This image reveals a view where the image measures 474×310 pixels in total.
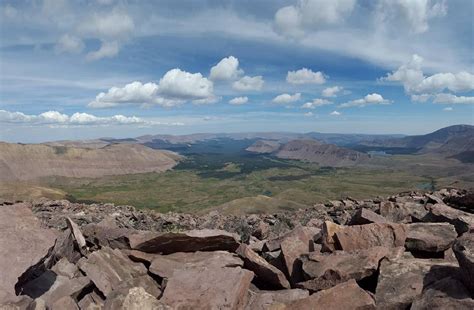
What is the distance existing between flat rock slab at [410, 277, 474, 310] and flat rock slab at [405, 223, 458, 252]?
432 centimetres

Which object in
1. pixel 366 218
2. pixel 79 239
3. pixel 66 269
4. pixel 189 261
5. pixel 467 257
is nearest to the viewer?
pixel 467 257

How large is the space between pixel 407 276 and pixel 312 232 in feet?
26.2

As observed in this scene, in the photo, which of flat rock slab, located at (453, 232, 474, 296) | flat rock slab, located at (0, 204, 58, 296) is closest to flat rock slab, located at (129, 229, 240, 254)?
flat rock slab, located at (0, 204, 58, 296)

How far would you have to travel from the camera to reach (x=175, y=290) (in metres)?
14.9

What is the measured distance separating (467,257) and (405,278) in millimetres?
2477

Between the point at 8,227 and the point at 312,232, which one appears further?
the point at 312,232

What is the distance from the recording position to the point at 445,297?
12.0 metres

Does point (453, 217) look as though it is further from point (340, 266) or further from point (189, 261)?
point (189, 261)

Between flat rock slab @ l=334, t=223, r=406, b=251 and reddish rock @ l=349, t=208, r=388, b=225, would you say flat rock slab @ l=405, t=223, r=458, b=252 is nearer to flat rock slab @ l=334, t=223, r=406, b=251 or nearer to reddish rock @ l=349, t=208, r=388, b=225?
flat rock slab @ l=334, t=223, r=406, b=251

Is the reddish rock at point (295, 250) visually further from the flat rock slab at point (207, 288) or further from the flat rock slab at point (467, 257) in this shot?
the flat rock slab at point (467, 257)

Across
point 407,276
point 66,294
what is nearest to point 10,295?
point 66,294

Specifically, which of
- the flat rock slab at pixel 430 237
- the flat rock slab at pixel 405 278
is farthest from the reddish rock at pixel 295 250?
the flat rock slab at pixel 430 237

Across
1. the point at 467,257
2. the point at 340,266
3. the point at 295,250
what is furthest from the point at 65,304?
the point at 467,257

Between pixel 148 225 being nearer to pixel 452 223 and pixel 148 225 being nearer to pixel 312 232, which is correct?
pixel 312 232
